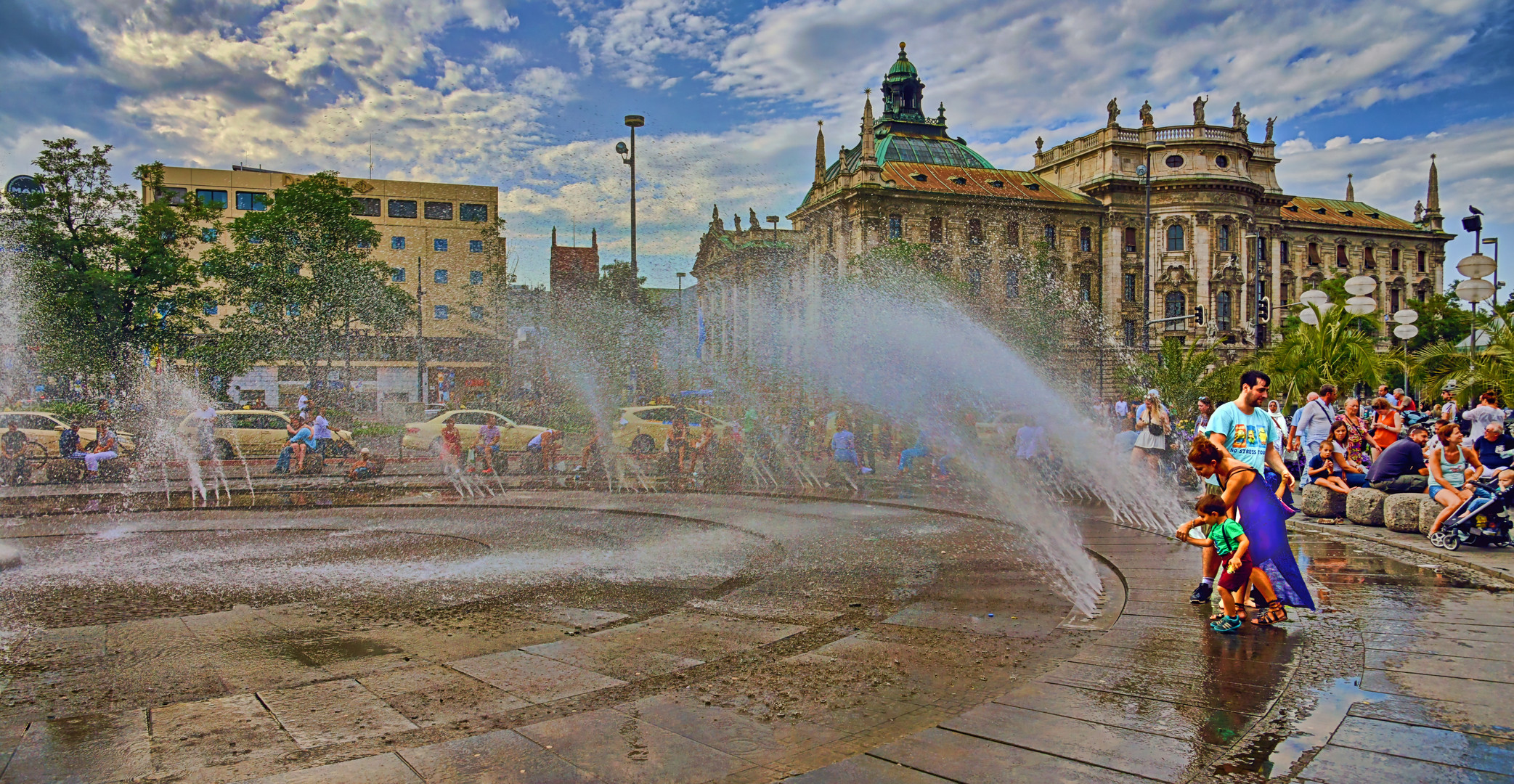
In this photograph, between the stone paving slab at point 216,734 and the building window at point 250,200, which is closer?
the stone paving slab at point 216,734

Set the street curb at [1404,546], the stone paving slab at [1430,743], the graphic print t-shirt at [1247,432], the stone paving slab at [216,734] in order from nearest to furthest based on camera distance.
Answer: the stone paving slab at [1430,743]
the stone paving slab at [216,734]
the graphic print t-shirt at [1247,432]
the street curb at [1404,546]

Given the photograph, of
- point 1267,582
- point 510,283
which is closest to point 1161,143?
point 510,283

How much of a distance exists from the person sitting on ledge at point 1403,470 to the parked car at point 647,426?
540 inches

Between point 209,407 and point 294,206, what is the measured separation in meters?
18.0

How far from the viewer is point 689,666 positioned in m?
5.56

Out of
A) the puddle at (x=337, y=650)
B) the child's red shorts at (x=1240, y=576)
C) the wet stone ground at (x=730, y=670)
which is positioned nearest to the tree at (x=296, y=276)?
the wet stone ground at (x=730, y=670)

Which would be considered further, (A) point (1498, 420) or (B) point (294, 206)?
(B) point (294, 206)

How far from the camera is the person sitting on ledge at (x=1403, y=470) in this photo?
36.2ft

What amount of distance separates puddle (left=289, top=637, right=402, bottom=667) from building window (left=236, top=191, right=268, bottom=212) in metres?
70.6

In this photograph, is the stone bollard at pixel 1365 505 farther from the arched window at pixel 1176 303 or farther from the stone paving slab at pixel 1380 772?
the arched window at pixel 1176 303

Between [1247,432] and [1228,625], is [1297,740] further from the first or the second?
[1247,432]

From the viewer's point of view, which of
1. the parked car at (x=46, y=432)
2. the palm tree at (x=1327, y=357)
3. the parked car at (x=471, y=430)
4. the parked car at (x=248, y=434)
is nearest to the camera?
the parked car at (x=46, y=432)

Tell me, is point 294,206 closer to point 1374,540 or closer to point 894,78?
point 1374,540

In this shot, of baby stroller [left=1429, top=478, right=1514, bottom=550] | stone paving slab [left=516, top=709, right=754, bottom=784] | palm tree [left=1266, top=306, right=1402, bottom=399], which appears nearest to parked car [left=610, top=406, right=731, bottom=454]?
baby stroller [left=1429, top=478, right=1514, bottom=550]
